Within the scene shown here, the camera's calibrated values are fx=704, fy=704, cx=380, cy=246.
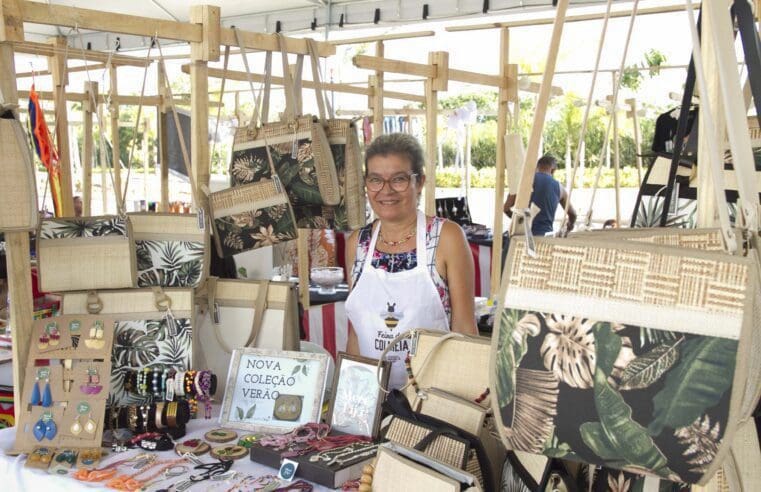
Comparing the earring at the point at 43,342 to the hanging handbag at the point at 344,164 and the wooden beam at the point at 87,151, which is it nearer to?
the hanging handbag at the point at 344,164

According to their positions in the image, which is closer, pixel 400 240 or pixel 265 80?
pixel 400 240

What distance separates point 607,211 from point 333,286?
14.8 metres

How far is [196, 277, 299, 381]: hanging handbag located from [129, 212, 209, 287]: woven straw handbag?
0.08 m

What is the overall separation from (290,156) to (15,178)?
3.04ft

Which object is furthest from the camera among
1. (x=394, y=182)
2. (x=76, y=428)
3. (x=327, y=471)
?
(x=394, y=182)

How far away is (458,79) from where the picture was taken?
4496mm

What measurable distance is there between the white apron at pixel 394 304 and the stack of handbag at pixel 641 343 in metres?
1.08

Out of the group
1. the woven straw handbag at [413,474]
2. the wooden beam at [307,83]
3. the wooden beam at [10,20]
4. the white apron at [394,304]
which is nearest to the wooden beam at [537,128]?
the woven straw handbag at [413,474]

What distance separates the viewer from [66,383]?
1862mm

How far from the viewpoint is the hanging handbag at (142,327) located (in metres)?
2.02

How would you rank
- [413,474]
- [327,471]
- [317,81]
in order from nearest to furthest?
1. [413,474]
2. [327,471]
3. [317,81]

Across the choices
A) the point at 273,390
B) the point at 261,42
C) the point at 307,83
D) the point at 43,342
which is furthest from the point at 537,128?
the point at 307,83

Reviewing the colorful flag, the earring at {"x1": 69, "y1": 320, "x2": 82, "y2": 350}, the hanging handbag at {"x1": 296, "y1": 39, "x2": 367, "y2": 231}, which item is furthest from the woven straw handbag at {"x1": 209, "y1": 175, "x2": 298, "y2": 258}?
the colorful flag

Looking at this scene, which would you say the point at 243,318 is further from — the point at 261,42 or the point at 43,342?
the point at 261,42
